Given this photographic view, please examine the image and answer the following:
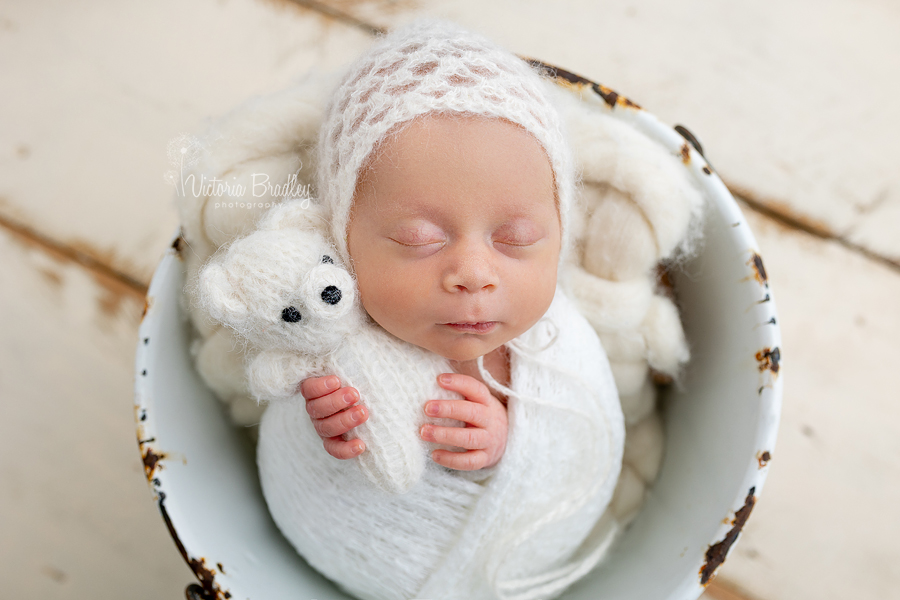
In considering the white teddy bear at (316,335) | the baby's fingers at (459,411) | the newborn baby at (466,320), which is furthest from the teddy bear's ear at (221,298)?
the baby's fingers at (459,411)

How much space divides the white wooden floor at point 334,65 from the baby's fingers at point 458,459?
0.56m

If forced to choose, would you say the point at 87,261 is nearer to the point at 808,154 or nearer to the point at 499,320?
the point at 499,320

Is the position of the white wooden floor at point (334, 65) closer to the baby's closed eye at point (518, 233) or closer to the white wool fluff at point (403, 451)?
the white wool fluff at point (403, 451)

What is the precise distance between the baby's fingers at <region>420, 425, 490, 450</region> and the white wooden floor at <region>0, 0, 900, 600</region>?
22.1 inches

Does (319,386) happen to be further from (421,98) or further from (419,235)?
(421,98)

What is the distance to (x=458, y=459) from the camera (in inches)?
27.4

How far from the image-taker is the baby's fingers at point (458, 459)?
70cm

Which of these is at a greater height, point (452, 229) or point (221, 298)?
point (452, 229)

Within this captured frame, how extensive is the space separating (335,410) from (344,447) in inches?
1.6

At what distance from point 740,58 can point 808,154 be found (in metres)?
0.21

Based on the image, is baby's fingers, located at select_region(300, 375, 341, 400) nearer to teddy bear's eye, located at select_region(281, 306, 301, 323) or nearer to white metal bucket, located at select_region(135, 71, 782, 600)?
teddy bear's eye, located at select_region(281, 306, 301, 323)

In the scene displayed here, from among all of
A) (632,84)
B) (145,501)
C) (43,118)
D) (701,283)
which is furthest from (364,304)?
(43,118)

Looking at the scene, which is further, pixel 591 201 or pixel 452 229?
pixel 591 201

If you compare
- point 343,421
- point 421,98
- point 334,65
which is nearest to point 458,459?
point 343,421
